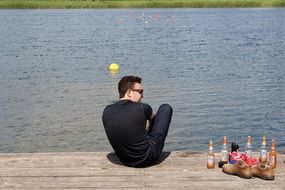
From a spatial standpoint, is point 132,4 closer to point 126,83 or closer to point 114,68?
point 114,68

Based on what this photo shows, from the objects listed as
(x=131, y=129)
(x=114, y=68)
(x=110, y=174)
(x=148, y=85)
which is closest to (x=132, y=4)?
(x=114, y=68)

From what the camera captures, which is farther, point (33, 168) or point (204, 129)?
point (204, 129)

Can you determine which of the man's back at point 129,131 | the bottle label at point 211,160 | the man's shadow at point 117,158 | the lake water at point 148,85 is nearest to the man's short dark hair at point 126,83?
the man's back at point 129,131

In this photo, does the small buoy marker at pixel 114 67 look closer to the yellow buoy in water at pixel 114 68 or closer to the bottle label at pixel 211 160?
Result: the yellow buoy in water at pixel 114 68

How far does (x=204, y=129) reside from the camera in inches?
645

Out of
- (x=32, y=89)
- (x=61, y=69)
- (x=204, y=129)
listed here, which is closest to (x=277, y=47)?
(x=61, y=69)

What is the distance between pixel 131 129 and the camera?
8.43 meters

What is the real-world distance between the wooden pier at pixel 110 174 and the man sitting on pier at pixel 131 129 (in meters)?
0.19

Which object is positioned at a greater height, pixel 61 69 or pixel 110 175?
pixel 110 175

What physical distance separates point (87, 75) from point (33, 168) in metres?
18.8

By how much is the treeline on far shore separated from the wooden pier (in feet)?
280

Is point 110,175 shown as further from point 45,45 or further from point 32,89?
→ point 45,45

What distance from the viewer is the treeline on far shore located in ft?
303

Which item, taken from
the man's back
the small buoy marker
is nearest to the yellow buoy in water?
the small buoy marker
